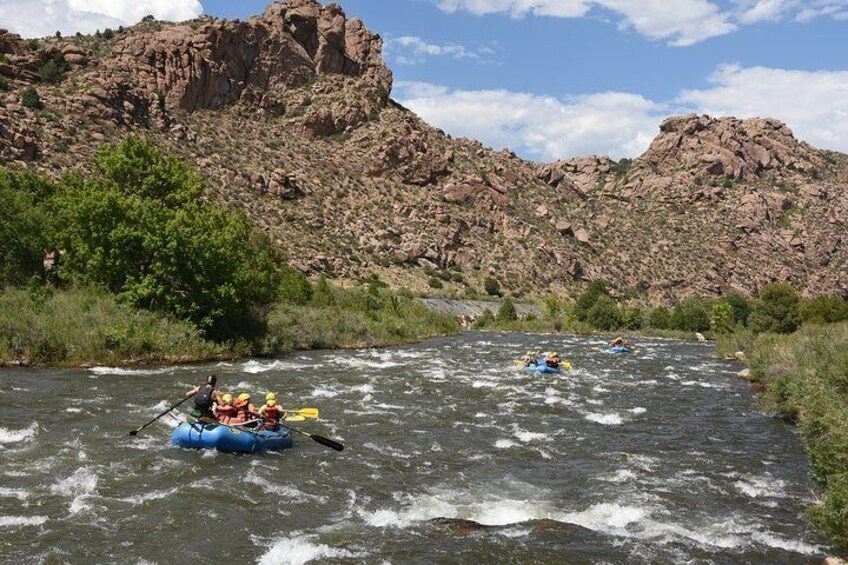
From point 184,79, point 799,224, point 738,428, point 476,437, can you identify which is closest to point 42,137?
point 184,79

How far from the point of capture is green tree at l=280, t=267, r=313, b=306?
43.5m

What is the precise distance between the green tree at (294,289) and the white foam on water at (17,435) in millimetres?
27311

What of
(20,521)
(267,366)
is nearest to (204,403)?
(20,521)

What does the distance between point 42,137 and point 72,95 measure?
1065cm

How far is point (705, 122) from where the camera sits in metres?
144

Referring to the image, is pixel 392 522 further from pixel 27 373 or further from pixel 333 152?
pixel 333 152

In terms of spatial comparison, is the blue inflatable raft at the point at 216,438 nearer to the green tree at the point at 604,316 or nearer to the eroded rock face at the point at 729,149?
the green tree at the point at 604,316

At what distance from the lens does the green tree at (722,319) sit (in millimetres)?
66250

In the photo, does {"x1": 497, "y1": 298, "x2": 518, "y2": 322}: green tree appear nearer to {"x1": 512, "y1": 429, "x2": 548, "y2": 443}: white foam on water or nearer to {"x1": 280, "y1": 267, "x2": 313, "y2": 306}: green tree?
{"x1": 280, "y1": 267, "x2": 313, "y2": 306}: green tree

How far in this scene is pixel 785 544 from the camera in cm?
1026

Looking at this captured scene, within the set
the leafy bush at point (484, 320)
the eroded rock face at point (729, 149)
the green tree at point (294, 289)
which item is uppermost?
the eroded rock face at point (729, 149)

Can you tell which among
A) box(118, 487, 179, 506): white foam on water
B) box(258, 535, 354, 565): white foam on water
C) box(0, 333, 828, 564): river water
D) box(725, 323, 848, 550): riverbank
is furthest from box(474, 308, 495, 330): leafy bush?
box(258, 535, 354, 565): white foam on water

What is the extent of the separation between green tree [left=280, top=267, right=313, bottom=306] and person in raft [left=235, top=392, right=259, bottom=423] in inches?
1063

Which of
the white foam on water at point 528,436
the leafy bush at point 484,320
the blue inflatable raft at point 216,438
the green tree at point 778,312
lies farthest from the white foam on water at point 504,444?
the leafy bush at point 484,320
